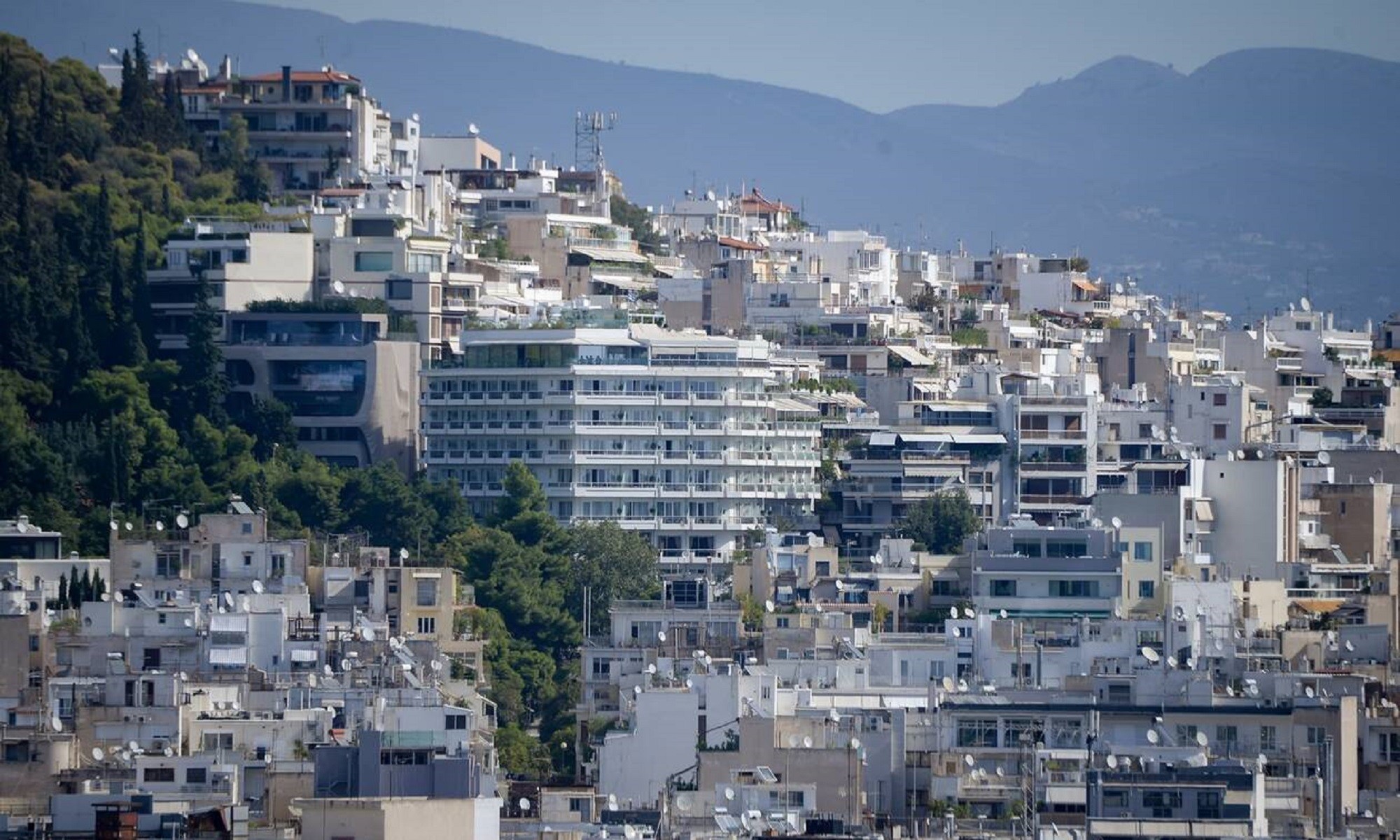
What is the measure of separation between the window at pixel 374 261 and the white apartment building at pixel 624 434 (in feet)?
16.8

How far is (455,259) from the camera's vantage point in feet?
352

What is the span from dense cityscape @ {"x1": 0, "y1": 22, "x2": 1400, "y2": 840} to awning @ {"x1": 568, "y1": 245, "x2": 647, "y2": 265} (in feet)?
0.72

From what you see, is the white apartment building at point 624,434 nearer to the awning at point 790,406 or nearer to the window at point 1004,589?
the awning at point 790,406

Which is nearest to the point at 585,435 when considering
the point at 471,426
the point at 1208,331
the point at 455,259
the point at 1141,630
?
the point at 471,426

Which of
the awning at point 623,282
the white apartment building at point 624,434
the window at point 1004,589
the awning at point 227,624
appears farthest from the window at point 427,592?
the awning at point 623,282

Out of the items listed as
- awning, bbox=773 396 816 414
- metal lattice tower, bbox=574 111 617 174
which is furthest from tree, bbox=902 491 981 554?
metal lattice tower, bbox=574 111 617 174

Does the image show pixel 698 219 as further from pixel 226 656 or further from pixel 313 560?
pixel 226 656

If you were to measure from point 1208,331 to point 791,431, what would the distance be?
29.6 m

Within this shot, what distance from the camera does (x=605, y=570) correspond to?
85562 mm

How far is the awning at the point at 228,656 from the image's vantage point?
68.8 meters

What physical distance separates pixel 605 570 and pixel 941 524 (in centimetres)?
1032

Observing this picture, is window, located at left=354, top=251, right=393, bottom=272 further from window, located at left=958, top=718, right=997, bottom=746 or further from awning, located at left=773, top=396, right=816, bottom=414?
window, located at left=958, top=718, right=997, bottom=746

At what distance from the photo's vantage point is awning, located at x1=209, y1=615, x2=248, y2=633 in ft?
229

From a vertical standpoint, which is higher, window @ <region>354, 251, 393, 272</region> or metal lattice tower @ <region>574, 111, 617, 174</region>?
metal lattice tower @ <region>574, 111, 617, 174</region>
